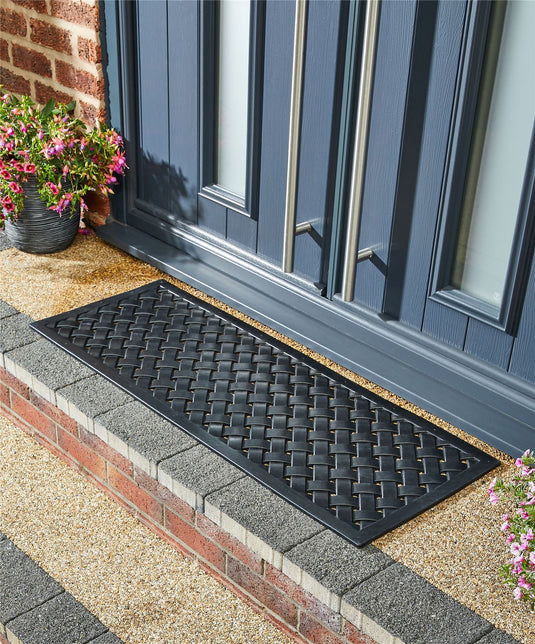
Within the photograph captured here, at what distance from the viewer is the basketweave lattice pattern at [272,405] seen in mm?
2295

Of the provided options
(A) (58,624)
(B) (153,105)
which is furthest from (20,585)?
(B) (153,105)

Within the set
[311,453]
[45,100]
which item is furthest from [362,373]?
[45,100]

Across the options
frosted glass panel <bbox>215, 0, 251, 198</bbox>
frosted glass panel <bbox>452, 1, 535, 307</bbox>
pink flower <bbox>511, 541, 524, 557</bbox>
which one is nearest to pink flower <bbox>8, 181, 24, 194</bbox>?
frosted glass panel <bbox>215, 0, 251, 198</bbox>

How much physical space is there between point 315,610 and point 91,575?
61cm

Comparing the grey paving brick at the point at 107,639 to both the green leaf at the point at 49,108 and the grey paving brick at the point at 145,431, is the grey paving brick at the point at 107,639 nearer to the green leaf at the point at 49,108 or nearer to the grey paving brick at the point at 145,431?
the grey paving brick at the point at 145,431

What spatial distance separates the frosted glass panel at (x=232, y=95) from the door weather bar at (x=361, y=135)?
1.87 ft

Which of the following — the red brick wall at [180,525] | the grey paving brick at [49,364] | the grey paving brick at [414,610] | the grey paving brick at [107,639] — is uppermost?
the grey paving brick at [49,364]

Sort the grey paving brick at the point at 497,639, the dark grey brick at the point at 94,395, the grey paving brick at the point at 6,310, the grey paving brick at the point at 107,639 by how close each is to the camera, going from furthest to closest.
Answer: the grey paving brick at the point at 6,310
the dark grey brick at the point at 94,395
the grey paving brick at the point at 107,639
the grey paving brick at the point at 497,639

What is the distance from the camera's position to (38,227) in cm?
324

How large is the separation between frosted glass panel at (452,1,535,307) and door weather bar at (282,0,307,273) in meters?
0.47

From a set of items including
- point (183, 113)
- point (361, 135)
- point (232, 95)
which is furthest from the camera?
point (183, 113)

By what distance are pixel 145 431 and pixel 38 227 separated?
3.81 ft

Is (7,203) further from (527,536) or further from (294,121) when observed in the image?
(527,536)

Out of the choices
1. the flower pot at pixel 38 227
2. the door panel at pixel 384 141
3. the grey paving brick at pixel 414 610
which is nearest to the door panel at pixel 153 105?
the flower pot at pixel 38 227
